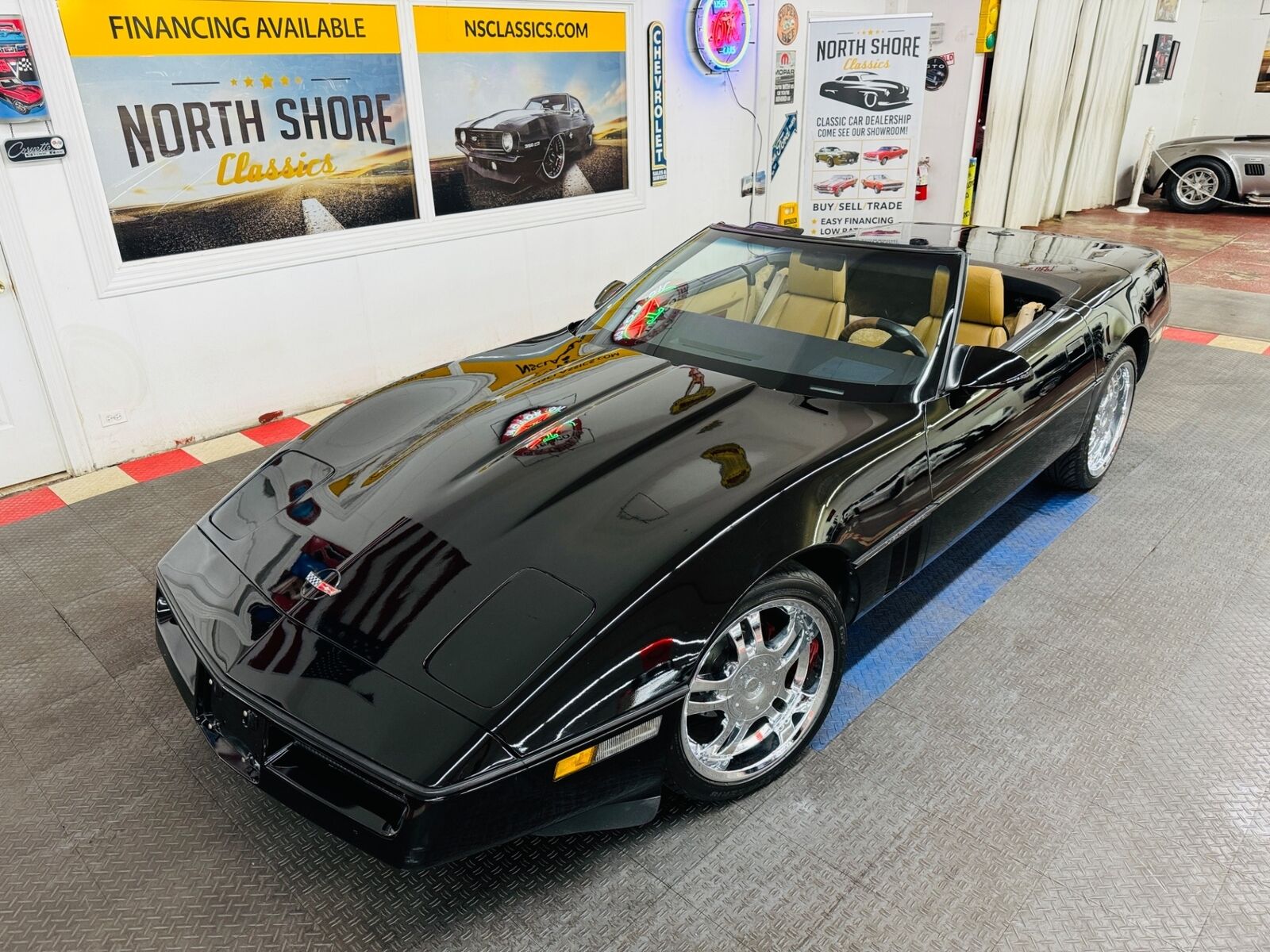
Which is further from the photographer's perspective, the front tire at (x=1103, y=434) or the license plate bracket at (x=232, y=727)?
the front tire at (x=1103, y=434)

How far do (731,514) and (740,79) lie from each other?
5.77 metres

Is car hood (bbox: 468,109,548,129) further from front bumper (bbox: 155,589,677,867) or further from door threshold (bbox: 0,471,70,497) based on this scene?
front bumper (bbox: 155,589,677,867)

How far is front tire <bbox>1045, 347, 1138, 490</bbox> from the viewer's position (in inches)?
144

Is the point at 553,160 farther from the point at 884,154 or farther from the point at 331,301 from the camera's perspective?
the point at 884,154

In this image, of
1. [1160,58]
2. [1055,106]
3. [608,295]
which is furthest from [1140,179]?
[608,295]

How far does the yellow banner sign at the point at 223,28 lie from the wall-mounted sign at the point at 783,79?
3.42m

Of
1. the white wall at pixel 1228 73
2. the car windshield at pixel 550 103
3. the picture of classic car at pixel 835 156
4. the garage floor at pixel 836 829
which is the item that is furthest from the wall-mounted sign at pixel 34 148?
the white wall at pixel 1228 73

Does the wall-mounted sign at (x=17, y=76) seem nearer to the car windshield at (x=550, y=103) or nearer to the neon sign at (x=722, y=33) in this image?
the car windshield at (x=550, y=103)

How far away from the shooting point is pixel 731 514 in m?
2.09

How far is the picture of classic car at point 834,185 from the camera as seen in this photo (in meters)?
6.44

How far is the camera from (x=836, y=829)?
2.16 metres

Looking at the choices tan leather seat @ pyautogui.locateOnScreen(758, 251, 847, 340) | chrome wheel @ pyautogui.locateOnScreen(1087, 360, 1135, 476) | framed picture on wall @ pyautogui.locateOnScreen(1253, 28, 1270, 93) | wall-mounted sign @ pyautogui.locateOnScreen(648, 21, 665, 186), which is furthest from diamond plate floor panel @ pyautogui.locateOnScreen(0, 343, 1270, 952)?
framed picture on wall @ pyautogui.locateOnScreen(1253, 28, 1270, 93)

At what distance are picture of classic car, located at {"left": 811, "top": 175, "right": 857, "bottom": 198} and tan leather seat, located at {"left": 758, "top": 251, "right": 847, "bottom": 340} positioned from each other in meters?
3.76

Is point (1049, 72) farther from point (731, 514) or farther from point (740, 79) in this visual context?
point (731, 514)
